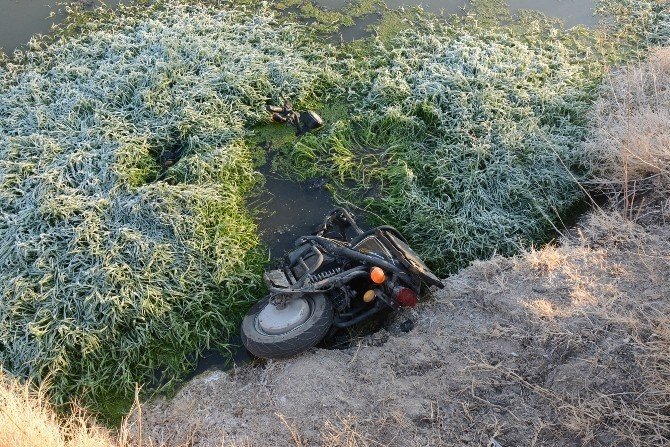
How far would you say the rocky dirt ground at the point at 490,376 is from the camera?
148 inches

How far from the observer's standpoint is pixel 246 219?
5590 mm

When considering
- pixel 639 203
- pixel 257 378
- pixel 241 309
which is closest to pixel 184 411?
pixel 257 378

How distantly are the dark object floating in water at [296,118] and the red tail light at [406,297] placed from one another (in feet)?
8.43

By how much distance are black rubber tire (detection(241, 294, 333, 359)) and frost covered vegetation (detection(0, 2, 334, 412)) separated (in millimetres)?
496

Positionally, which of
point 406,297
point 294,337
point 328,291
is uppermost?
point 406,297

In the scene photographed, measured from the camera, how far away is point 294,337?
433 cm

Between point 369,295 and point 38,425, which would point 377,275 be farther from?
point 38,425

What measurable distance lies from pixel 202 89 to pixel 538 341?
13.9ft

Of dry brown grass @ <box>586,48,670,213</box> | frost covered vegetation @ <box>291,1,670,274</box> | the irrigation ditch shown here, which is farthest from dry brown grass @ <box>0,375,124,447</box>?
dry brown grass @ <box>586,48,670,213</box>

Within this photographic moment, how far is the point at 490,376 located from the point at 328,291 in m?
1.30

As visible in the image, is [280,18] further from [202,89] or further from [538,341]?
[538,341]

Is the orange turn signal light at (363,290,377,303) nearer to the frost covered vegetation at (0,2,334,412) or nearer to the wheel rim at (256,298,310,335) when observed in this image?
the wheel rim at (256,298,310,335)

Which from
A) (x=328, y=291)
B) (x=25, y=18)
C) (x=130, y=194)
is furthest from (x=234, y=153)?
(x=25, y=18)

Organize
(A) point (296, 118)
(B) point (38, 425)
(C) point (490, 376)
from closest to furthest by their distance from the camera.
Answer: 1. (B) point (38, 425)
2. (C) point (490, 376)
3. (A) point (296, 118)
